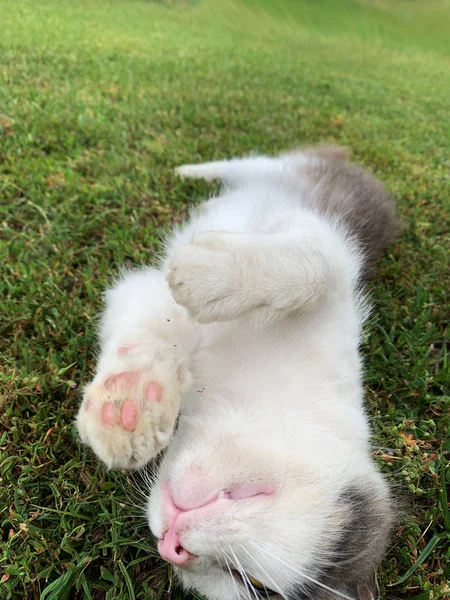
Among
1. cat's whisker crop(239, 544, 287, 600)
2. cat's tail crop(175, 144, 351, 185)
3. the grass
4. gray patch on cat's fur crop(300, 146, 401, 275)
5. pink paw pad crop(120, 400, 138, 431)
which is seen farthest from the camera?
cat's tail crop(175, 144, 351, 185)

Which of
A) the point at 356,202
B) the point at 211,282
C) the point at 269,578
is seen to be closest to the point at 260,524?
the point at 269,578

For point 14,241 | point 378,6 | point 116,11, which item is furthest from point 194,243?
point 116,11

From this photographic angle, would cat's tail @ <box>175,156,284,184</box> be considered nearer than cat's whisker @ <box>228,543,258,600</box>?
No

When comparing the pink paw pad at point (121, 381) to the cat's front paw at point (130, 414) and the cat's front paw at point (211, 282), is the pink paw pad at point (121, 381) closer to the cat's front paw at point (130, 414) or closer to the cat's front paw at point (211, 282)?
the cat's front paw at point (130, 414)

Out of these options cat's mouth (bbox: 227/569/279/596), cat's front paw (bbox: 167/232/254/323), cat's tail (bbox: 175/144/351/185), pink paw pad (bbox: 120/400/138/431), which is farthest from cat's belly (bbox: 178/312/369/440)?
cat's tail (bbox: 175/144/351/185)

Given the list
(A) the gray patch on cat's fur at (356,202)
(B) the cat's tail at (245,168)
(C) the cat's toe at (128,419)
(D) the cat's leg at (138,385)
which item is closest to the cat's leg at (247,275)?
(D) the cat's leg at (138,385)

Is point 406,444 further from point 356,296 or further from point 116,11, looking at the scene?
point 116,11

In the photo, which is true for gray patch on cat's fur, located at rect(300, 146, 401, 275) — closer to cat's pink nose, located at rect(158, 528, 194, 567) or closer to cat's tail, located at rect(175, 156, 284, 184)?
cat's tail, located at rect(175, 156, 284, 184)
